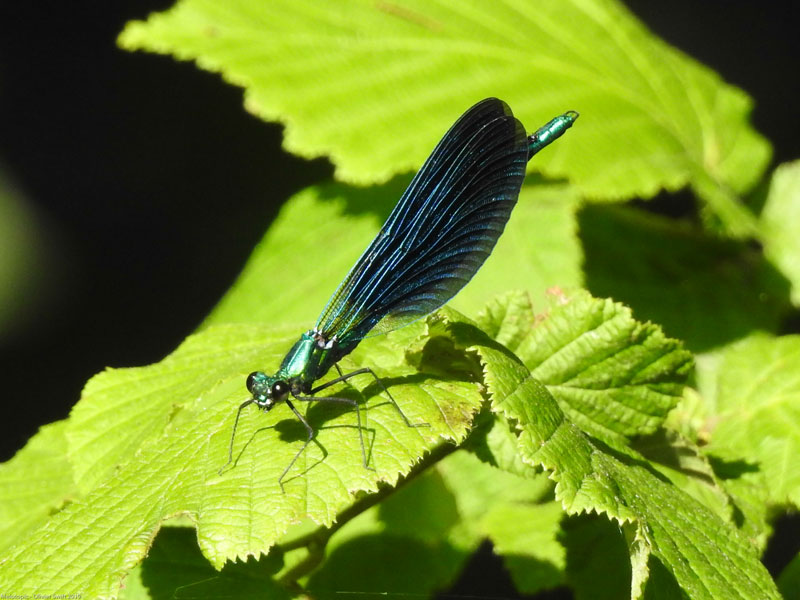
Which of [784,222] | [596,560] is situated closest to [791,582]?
[596,560]

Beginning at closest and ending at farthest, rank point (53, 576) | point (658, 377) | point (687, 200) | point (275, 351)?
point (53, 576), point (658, 377), point (275, 351), point (687, 200)

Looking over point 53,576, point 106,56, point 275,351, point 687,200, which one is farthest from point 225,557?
point 106,56

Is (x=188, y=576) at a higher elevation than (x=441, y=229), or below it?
below

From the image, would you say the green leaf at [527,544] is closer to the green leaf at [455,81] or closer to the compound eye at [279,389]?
the compound eye at [279,389]

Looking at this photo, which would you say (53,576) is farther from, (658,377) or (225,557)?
(658,377)

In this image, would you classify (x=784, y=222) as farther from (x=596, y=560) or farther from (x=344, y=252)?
(x=596, y=560)

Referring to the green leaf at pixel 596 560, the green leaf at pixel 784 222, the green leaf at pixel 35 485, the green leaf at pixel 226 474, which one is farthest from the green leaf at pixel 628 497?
the green leaf at pixel 784 222
